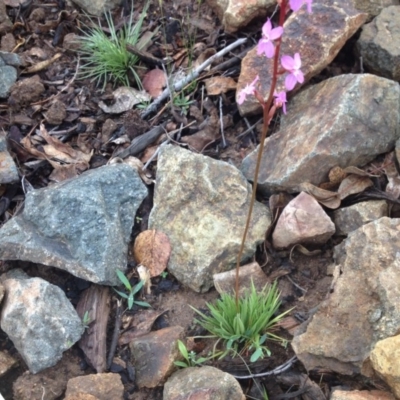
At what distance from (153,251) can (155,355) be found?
57cm

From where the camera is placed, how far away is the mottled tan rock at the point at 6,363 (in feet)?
9.29

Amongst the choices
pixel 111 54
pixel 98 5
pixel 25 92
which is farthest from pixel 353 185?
pixel 98 5

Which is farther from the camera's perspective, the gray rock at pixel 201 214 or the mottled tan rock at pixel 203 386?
the gray rock at pixel 201 214

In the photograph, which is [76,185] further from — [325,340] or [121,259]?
[325,340]

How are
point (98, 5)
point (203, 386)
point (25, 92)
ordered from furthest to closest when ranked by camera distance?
point (98, 5) → point (25, 92) → point (203, 386)

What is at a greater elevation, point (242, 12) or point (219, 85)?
point (242, 12)

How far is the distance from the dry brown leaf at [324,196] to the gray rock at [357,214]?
59 mm

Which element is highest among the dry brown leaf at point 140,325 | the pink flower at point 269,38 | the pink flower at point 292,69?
the pink flower at point 269,38

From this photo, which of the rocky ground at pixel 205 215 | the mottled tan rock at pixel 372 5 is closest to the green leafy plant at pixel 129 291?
the rocky ground at pixel 205 215

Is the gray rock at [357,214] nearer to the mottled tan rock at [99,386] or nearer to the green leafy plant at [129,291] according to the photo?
the green leafy plant at [129,291]

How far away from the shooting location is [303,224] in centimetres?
301

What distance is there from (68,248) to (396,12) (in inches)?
91.0

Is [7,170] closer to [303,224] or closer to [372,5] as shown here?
[303,224]

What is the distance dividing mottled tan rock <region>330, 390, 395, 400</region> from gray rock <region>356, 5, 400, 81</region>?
1869mm
